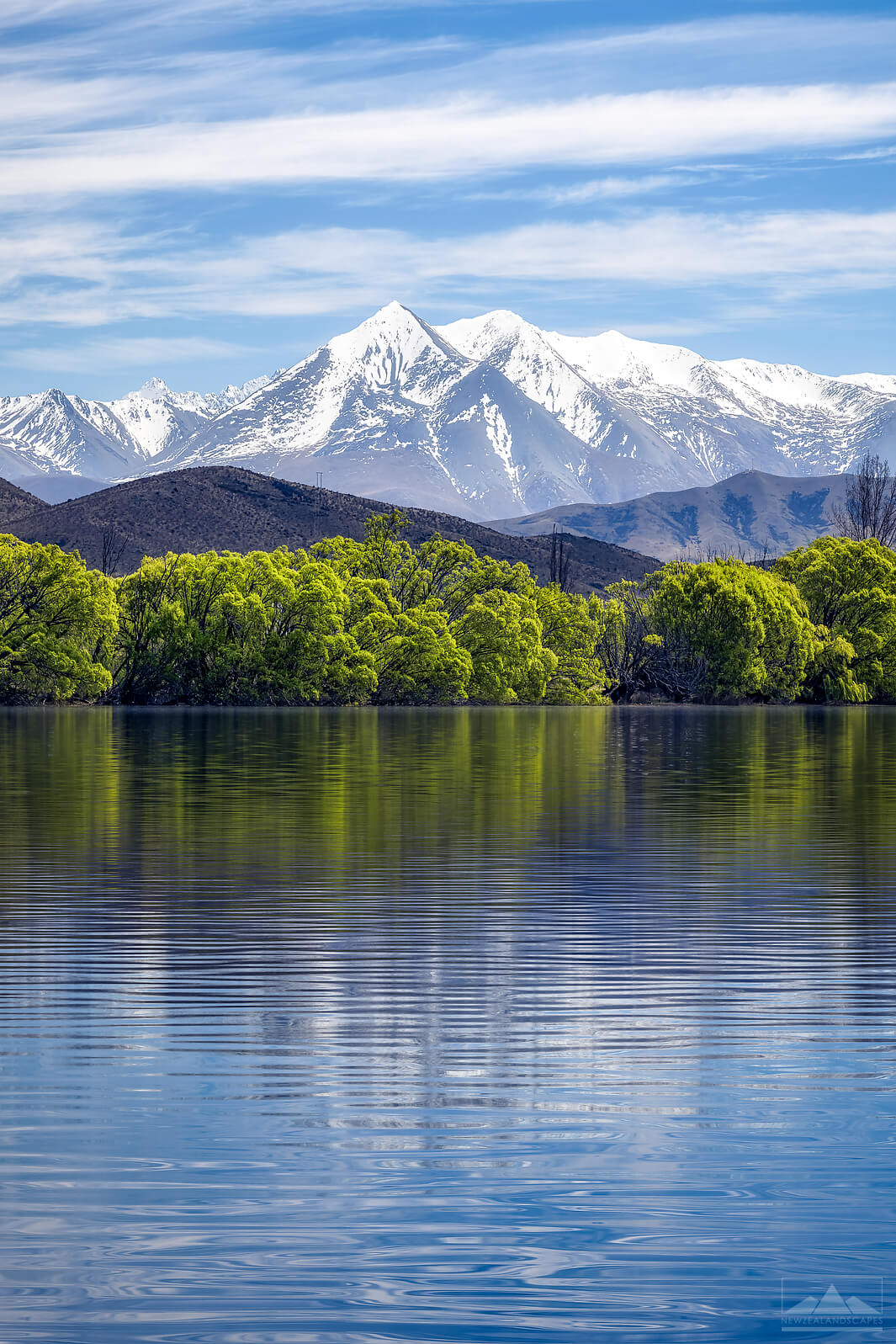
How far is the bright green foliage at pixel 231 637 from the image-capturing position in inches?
5044

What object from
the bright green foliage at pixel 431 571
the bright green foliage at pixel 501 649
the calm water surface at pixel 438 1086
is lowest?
the calm water surface at pixel 438 1086

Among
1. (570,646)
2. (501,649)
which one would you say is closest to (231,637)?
(501,649)

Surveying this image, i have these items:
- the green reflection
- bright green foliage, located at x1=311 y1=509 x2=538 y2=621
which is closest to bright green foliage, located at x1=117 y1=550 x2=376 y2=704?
bright green foliage, located at x1=311 y1=509 x2=538 y2=621

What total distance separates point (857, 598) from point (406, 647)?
144ft

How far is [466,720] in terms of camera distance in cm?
10575

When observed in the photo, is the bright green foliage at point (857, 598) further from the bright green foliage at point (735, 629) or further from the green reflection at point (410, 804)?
the green reflection at point (410, 804)

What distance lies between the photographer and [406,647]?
13488 centimetres

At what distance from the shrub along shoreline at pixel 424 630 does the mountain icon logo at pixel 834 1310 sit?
11396 centimetres

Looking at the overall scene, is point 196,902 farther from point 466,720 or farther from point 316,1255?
point 466,720

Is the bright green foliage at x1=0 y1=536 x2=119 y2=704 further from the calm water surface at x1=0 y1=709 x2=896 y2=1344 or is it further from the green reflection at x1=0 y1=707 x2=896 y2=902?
the calm water surface at x1=0 y1=709 x2=896 y2=1344

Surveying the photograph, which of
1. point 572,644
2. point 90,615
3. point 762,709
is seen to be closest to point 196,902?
point 90,615

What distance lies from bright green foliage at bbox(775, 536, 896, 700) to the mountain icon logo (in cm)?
13878

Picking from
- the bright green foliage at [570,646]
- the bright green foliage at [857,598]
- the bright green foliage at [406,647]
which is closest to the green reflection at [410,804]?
the bright green foliage at [406,647]

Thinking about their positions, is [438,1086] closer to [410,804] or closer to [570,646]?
[410,804]
